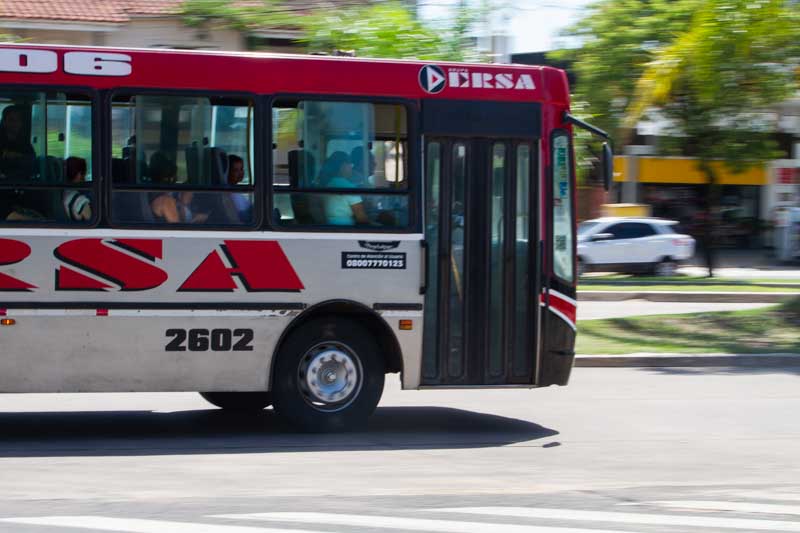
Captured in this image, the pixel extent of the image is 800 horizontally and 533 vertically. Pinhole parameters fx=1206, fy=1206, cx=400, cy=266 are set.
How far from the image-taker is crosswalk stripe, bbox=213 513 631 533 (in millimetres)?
6234

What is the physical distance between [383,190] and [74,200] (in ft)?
7.50

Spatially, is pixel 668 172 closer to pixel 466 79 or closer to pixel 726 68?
pixel 726 68

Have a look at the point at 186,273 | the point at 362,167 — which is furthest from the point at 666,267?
the point at 186,273

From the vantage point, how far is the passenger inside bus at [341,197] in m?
9.08

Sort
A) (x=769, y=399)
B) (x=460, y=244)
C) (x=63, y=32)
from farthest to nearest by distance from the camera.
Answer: (x=63, y=32) → (x=769, y=399) → (x=460, y=244)

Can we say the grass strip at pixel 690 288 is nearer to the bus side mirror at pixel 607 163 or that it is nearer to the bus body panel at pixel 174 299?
the bus side mirror at pixel 607 163

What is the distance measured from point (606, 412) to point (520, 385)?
1541 mm

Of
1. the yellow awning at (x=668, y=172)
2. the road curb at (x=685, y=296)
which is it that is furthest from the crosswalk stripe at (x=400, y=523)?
the yellow awning at (x=668, y=172)

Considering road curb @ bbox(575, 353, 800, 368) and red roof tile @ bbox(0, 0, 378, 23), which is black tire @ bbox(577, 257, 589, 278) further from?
road curb @ bbox(575, 353, 800, 368)

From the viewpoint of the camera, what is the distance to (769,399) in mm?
11781

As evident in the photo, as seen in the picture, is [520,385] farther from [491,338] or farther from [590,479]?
[590,479]

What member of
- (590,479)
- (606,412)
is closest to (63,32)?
(606,412)

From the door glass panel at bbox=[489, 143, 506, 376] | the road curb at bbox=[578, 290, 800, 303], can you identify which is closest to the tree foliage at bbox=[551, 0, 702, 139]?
the road curb at bbox=[578, 290, 800, 303]

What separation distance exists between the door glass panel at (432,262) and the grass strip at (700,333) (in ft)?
18.0
